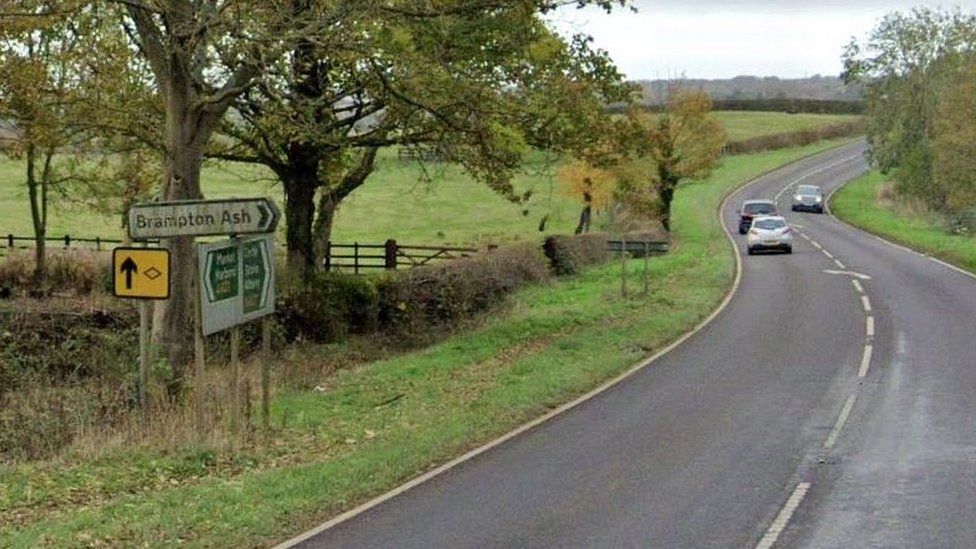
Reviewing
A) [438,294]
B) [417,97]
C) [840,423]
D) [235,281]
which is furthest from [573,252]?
[235,281]

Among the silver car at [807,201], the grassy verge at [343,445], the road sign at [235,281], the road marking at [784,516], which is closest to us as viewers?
the road marking at [784,516]

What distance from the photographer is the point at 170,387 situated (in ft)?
56.2

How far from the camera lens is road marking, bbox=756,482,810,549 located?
973cm

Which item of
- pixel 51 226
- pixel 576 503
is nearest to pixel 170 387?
pixel 576 503

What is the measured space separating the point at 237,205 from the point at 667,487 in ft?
17.6

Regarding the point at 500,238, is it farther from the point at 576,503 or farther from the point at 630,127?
the point at 576,503

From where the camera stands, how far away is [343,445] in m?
13.9

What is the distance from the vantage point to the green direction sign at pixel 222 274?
44.0 ft

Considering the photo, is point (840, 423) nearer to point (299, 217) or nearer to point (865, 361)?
point (865, 361)

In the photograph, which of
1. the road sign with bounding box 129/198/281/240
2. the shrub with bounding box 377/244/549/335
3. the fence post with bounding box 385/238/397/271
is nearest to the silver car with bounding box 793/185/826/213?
the fence post with bounding box 385/238/397/271

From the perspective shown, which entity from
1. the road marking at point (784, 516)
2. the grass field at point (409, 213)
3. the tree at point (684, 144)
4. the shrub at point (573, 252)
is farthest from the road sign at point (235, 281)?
the tree at point (684, 144)

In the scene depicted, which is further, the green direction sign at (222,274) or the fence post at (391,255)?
the fence post at (391,255)

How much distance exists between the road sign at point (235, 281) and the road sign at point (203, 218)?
239 millimetres

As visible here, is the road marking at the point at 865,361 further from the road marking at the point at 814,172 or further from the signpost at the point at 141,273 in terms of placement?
the road marking at the point at 814,172
